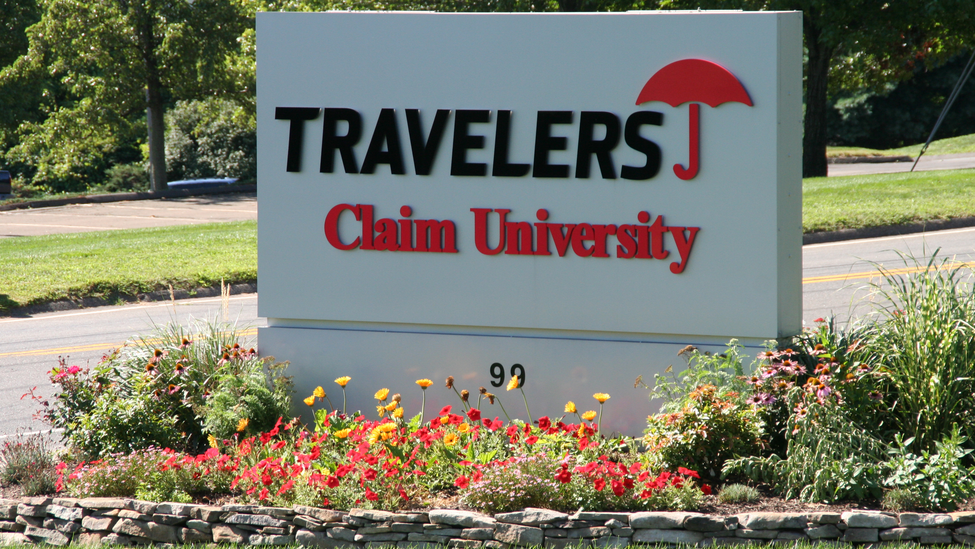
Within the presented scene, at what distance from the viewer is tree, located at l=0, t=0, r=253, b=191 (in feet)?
93.0

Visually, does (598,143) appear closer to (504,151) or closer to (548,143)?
(548,143)

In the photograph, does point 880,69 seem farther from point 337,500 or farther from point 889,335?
point 337,500

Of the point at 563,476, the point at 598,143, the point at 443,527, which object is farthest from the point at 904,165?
the point at 443,527

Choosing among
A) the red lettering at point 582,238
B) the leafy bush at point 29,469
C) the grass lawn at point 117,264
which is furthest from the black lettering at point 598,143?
the grass lawn at point 117,264

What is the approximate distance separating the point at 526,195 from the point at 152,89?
2693 cm

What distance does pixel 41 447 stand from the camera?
604cm

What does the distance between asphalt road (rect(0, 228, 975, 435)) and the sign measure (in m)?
1.78

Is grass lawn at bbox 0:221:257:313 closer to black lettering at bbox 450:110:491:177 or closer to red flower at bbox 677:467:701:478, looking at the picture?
black lettering at bbox 450:110:491:177

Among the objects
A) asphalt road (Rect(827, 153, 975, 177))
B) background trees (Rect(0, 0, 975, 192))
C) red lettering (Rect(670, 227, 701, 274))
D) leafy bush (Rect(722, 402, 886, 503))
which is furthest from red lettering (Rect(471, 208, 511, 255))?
asphalt road (Rect(827, 153, 975, 177))

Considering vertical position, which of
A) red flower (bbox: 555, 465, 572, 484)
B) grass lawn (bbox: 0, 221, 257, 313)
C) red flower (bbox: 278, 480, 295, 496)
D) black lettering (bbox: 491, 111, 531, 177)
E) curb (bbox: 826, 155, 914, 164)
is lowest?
red flower (bbox: 278, 480, 295, 496)

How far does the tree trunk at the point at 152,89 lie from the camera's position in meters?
29.1

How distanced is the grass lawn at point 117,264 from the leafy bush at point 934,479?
10891mm

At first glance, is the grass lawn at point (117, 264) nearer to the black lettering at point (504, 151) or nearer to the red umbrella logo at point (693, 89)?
the black lettering at point (504, 151)

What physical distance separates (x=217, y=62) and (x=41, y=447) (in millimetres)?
25338
